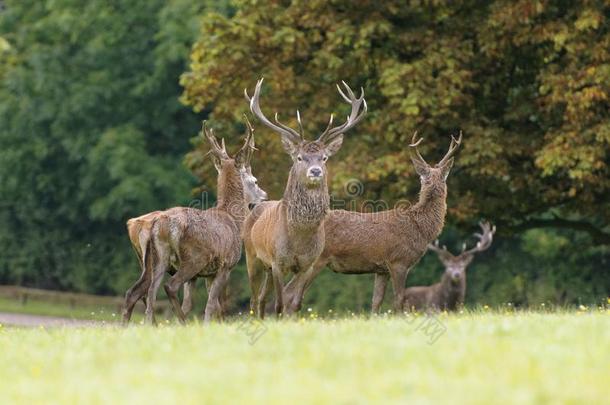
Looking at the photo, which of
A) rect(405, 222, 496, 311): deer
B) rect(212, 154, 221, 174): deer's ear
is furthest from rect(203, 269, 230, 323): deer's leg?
rect(405, 222, 496, 311): deer

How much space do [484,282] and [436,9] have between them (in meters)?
9.65

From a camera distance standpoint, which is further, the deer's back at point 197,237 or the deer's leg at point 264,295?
the deer's leg at point 264,295

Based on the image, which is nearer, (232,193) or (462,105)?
(232,193)

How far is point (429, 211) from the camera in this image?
17234mm

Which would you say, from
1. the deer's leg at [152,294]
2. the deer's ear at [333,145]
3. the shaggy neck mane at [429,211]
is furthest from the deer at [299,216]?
the shaggy neck mane at [429,211]

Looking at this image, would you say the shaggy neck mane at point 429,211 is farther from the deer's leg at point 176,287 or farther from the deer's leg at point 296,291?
the deer's leg at point 176,287

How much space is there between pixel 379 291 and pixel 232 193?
2.26m

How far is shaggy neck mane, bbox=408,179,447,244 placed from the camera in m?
17.1

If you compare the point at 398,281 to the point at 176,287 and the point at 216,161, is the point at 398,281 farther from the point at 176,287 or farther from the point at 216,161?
the point at 176,287

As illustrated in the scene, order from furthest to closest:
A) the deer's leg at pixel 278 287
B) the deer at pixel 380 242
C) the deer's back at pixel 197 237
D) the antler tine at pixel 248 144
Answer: the deer at pixel 380 242 → the antler tine at pixel 248 144 → the deer's back at pixel 197 237 → the deer's leg at pixel 278 287


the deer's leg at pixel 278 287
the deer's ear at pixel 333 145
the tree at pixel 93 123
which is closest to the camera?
the deer's leg at pixel 278 287

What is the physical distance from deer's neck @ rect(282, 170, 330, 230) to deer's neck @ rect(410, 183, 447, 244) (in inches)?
101

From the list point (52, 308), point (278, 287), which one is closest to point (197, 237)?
point (278, 287)

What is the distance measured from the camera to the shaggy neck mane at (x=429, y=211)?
1708cm
